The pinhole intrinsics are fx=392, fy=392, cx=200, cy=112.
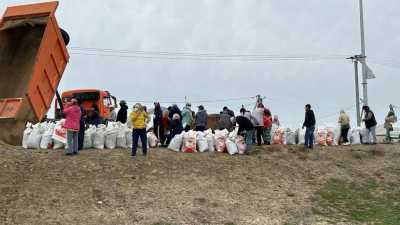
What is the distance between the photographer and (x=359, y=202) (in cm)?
902

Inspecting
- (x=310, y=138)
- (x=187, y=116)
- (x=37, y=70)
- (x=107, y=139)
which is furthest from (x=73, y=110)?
(x=310, y=138)

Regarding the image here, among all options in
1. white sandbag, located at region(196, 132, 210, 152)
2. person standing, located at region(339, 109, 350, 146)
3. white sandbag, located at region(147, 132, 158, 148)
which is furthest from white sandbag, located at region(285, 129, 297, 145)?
white sandbag, located at region(147, 132, 158, 148)

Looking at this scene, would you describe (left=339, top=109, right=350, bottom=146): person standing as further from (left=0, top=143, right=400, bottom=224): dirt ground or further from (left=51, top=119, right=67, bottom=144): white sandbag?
(left=51, top=119, right=67, bottom=144): white sandbag

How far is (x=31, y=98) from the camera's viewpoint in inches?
453

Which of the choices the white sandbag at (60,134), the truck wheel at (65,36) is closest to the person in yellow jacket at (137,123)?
the white sandbag at (60,134)

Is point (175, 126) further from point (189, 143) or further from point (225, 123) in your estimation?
point (225, 123)

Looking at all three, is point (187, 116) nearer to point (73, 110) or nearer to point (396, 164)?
point (73, 110)

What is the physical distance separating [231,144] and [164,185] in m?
3.86

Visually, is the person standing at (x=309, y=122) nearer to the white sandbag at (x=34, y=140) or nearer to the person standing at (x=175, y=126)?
the person standing at (x=175, y=126)

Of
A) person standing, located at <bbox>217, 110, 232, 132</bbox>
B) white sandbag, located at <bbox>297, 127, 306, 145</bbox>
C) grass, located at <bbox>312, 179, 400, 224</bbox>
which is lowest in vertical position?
grass, located at <bbox>312, 179, 400, 224</bbox>

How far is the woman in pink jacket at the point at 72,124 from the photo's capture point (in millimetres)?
10055

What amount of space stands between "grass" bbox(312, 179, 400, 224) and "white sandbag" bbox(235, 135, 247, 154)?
2849mm

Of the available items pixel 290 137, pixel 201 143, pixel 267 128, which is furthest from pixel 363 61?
pixel 201 143

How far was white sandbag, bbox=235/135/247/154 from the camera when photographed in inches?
479
